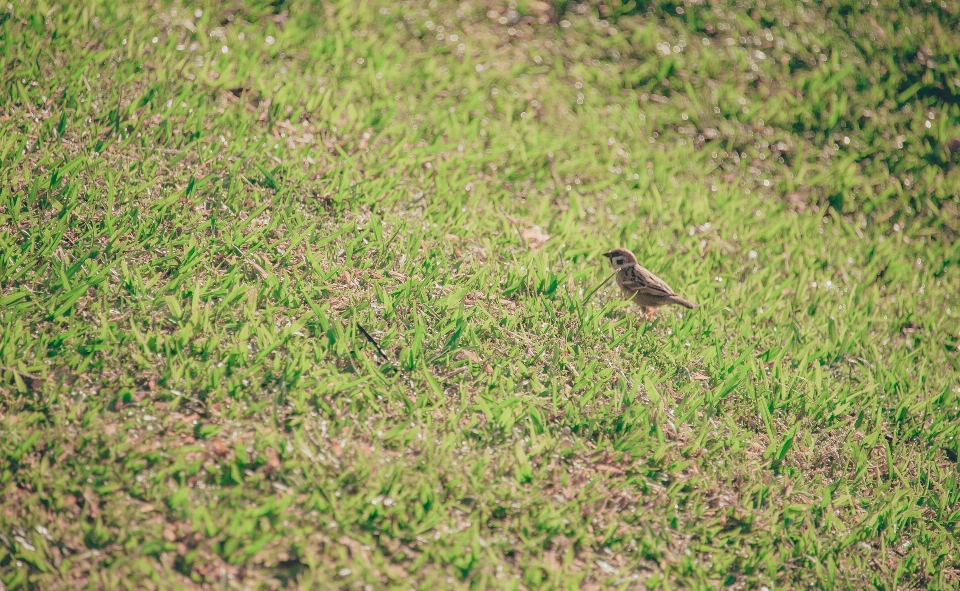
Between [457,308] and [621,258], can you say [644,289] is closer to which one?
[621,258]

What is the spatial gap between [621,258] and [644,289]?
41 cm

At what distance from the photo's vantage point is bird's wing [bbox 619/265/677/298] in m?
4.87

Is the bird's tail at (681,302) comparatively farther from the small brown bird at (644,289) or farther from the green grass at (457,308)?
the green grass at (457,308)

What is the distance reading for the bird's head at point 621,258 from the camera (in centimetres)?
518

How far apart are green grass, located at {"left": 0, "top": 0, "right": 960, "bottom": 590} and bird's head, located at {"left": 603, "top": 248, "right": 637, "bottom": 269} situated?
99 millimetres

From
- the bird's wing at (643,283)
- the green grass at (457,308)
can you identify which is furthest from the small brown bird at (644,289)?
the green grass at (457,308)

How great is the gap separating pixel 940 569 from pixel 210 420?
12.5 feet

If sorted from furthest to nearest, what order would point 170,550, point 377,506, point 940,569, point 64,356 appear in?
point 940,569 → point 64,356 → point 377,506 → point 170,550

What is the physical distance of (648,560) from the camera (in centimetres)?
365

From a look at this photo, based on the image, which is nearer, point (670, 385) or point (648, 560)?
point (648, 560)

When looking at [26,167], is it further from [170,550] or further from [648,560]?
[648,560]

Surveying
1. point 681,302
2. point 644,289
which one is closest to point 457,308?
point 644,289

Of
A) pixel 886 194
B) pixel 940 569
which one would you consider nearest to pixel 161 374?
pixel 940 569

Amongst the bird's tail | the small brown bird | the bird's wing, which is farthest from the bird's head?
the bird's tail
